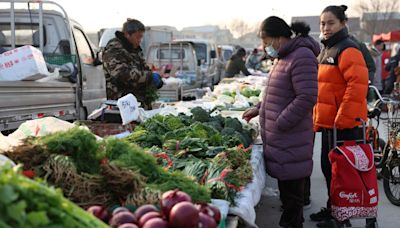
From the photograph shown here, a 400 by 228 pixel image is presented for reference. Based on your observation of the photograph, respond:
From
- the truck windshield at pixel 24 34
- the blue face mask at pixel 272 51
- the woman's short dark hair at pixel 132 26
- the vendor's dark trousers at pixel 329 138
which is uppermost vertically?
the woman's short dark hair at pixel 132 26

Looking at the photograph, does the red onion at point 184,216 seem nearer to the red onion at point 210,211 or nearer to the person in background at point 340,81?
the red onion at point 210,211

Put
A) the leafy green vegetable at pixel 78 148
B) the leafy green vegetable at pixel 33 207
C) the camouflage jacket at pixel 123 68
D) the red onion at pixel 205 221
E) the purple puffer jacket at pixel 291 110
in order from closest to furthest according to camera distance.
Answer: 1. the leafy green vegetable at pixel 33 207
2. the red onion at pixel 205 221
3. the leafy green vegetable at pixel 78 148
4. the purple puffer jacket at pixel 291 110
5. the camouflage jacket at pixel 123 68

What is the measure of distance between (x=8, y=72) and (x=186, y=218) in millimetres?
4100

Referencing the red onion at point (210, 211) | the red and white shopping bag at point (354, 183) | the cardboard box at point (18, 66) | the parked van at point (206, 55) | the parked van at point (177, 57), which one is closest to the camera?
the red onion at point (210, 211)

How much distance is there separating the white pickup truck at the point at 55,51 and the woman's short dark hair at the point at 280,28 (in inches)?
118

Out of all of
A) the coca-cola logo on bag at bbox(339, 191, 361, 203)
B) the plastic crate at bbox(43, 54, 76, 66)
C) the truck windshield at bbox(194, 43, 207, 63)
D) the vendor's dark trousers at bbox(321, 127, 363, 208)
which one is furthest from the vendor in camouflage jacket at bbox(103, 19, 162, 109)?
the truck windshield at bbox(194, 43, 207, 63)

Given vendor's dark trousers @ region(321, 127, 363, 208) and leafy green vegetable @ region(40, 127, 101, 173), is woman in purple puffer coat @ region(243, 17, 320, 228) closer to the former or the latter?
vendor's dark trousers @ region(321, 127, 363, 208)

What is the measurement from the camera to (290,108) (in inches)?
145

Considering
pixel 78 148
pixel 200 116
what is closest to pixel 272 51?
pixel 200 116

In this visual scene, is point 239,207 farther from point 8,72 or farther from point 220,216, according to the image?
point 8,72

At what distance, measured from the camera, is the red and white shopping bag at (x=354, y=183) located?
4.08m

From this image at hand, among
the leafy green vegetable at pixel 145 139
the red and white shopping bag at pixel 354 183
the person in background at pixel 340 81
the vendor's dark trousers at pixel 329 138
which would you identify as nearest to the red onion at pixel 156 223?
→ the leafy green vegetable at pixel 145 139

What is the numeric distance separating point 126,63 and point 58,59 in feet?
5.55

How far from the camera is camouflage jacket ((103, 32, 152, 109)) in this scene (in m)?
5.69
